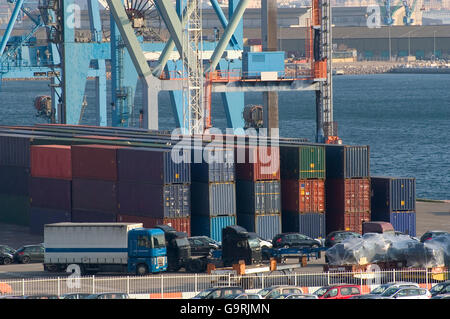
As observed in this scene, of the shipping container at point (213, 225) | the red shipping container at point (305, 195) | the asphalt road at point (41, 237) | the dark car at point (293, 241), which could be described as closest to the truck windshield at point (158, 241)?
the asphalt road at point (41, 237)

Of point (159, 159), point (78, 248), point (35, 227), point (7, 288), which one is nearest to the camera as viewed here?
point (7, 288)

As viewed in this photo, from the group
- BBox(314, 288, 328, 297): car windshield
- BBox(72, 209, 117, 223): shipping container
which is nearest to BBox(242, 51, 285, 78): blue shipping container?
BBox(72, 209, 117, 223): shipping container

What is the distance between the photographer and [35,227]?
5856 centimetres

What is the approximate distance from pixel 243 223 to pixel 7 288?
53.6ft

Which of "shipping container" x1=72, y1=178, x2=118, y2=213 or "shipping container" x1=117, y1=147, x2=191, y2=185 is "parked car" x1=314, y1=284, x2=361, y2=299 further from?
"shipping container" x1=72, y1=178, x2=118, y2=213

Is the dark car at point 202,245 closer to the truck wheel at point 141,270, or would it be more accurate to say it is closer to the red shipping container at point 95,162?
the truck wheel at point 141,270

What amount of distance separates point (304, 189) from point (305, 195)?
0.32 m

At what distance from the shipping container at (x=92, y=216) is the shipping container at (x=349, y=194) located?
37.6 feet

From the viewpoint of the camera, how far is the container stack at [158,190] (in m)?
49.5

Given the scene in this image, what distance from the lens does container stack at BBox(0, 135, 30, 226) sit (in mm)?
61594

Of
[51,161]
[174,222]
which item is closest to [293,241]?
[174,222]

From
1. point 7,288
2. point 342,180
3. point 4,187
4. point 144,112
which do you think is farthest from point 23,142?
point 7,288

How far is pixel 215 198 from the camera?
165 ft
